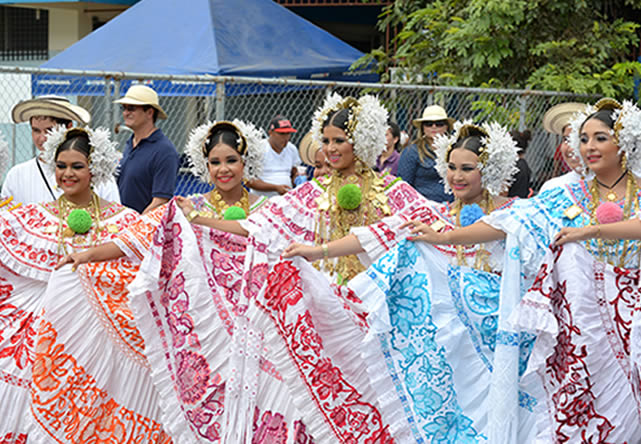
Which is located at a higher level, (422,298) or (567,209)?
(567,209)

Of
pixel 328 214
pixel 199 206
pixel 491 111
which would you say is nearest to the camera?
pixel 328 214

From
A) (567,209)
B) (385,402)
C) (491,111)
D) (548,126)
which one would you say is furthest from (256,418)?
(491,111)

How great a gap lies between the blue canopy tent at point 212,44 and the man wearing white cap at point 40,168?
5.17m

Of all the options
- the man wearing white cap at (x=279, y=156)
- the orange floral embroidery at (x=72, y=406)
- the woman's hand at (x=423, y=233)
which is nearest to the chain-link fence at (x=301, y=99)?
the man wearing white cap at (x=279, y=156)

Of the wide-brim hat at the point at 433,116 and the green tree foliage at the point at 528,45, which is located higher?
the green tree foliage at the point at 528,45

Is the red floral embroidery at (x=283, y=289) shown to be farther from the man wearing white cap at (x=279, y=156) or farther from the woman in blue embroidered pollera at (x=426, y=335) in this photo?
the man wearing white cap at (x=279, y=156)

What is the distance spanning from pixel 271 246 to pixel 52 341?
124cm

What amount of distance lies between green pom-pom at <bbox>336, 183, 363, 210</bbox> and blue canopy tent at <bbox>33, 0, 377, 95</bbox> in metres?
6.97

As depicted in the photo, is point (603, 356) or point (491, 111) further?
point (491, 111)

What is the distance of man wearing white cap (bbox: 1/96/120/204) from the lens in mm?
6602

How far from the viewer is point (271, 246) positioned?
544cm

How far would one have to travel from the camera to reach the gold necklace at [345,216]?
560 cm

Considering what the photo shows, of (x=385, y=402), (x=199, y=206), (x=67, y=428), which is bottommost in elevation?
(x=67, y=428)

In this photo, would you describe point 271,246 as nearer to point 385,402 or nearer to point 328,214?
point 328,214
